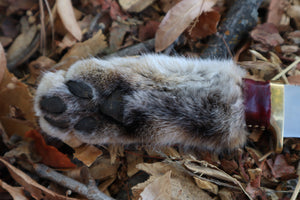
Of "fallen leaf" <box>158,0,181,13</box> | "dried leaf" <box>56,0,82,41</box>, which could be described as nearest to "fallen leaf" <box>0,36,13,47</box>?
"dried leaf" <box>56,0,82,41</box>

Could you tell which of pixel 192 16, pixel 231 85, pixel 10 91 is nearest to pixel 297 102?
pixel 231 85

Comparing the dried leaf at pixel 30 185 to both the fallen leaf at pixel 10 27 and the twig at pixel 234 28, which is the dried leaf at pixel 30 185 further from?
the twig at pixel 234 28

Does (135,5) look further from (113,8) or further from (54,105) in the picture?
(54,105)

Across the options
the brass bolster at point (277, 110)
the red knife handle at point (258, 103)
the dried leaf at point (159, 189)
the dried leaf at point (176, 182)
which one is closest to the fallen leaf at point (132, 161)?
the dried leaf at point (176, 182)

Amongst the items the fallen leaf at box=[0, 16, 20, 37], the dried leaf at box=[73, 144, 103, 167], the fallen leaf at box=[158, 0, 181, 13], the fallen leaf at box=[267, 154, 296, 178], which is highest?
the fallen leaf at box=[158, 0, 181, 13]

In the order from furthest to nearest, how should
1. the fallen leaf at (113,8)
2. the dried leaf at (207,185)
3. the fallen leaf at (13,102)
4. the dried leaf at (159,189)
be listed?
the fallen leaf at (113,8)
the fallen leaf at (13,102)
the dried leaf at (207,185)
the dried leaf at (159,189)

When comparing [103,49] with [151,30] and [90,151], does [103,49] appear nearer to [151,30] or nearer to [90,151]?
[151,30]

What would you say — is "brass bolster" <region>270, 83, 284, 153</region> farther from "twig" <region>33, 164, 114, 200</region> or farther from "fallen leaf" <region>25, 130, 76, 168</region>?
→ "fallen leaf" <region>25, 130, 76, 168</region>
